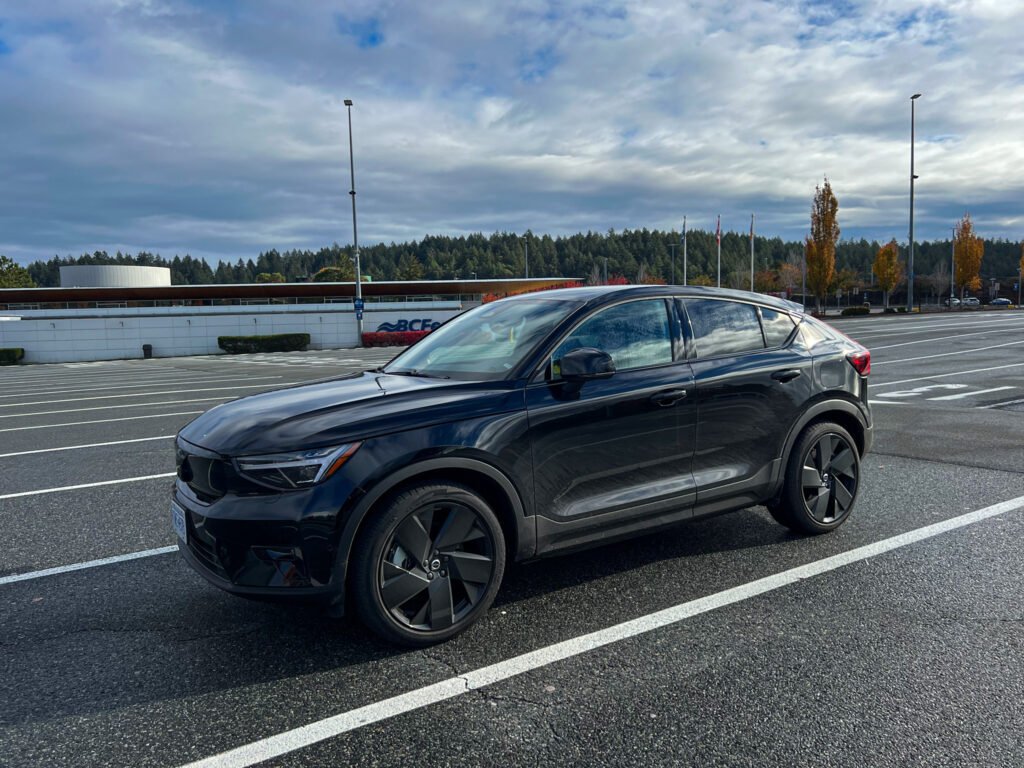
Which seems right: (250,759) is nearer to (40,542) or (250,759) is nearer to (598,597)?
(598,597)

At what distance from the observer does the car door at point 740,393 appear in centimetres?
422

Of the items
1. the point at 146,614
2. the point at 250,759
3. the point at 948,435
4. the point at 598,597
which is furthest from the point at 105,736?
the point at 948,435

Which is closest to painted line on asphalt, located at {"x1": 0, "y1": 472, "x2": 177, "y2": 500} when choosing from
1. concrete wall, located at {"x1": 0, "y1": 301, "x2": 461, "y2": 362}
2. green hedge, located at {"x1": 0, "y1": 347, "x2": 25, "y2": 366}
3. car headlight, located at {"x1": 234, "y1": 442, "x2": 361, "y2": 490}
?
car headlight, located at {"x1": 234, "y1": 442, "x2": 361, "y2": 490}

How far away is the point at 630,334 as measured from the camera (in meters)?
4.16

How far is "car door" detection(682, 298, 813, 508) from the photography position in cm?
422

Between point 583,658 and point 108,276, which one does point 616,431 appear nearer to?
point 583,658

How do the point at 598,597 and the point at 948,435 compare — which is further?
the point at 948,435

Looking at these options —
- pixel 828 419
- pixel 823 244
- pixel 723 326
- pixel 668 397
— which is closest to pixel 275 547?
pixel 668 397

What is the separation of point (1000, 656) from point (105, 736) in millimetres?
3543

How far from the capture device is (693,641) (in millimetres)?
3381

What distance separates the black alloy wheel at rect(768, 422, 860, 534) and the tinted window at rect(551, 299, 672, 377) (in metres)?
1.18

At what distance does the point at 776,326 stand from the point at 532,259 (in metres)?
161

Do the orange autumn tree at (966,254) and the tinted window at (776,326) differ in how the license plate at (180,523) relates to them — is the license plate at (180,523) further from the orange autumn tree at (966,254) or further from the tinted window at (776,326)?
the orange autumn tree at (966,254)

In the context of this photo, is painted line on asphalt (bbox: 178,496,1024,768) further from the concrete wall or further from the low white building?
the low white building
